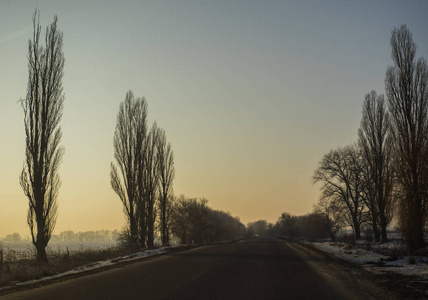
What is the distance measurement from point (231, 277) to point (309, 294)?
374 centimetres

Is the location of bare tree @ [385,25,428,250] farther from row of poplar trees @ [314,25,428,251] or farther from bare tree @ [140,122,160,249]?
bare tree @ [140,122,160,249]

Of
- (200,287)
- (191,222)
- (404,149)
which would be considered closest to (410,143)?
(404,149)

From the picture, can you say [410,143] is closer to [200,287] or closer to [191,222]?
[200,287]

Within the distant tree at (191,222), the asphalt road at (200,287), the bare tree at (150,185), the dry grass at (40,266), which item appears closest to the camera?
the asphalt road at (200,287)

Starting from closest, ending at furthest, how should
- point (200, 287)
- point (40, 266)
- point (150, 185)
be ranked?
point (200, 287) → point (40, 266) → point (150, 185)

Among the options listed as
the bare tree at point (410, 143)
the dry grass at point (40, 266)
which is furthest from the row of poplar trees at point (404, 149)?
the dry grass at point (40, 266)

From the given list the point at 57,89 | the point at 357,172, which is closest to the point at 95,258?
the point at 57,89

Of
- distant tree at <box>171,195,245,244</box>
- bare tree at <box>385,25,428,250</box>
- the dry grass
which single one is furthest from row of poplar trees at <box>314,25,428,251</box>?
distant tree at <box>171,195,245,244</box>

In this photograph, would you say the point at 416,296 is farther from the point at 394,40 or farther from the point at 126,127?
the point at 126,127

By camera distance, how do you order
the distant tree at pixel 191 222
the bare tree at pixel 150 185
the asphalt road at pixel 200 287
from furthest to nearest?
1. the distant tree at pixel 191 222
2. the bare tree at pixel 150 185
3. the asphalt road at pixel 200 287

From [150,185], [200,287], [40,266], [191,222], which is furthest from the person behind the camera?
[191,222]

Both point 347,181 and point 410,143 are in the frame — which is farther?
point 347,181

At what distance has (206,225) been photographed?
74125mm

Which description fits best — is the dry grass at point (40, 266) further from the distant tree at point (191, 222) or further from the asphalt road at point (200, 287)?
the distant tree at point (191, 222)
